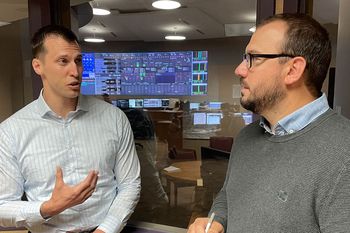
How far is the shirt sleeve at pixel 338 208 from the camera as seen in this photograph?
0.71 metres

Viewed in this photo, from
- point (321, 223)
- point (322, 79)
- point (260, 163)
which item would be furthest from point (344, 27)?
point (321, 223)

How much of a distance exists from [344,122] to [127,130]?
900mm

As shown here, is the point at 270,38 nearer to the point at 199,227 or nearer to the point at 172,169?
the point at 199,227

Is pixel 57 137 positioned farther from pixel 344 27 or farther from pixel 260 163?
pixel 344 27

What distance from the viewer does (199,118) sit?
11.7 feet

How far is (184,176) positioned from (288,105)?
1.99 meters

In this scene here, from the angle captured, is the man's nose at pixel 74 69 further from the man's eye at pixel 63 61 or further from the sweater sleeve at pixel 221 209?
the sweater sleeve at pixel 221 209

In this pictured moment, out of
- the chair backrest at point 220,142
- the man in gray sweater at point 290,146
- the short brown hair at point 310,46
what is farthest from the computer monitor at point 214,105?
the short brown hair at point 310,46

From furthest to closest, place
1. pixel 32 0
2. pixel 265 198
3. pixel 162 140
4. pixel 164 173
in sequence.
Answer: pixel 162 140
pixel 164 173
pixel 32 0
pixel 265 198

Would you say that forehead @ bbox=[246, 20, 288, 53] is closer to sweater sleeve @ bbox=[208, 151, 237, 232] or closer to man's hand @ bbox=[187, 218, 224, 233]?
sweater sleeve @ bbox=[208, 151, 237, 232]

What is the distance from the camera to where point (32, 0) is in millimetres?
1599

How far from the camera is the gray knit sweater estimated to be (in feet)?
2.42

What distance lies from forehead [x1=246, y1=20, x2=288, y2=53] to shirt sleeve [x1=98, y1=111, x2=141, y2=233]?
713 millimetres

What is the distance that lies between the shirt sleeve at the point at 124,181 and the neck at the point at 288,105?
69cm
